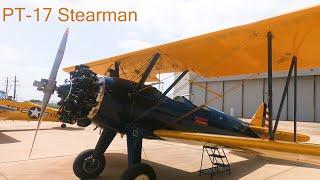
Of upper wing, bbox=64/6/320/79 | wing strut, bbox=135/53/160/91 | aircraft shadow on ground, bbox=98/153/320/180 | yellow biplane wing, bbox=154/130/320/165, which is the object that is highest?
upper wing, bbox=64/6/320/79

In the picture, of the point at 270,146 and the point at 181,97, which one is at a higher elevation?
the point at 181,97

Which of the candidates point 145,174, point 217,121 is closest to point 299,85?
point 217,121

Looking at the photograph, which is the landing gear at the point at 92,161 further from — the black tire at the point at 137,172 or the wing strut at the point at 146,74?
the black tire at the point at 137,172

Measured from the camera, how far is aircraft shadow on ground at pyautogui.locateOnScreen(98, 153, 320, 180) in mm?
7041

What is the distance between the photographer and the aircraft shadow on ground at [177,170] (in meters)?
7.04

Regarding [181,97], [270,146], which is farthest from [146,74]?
[270,146]

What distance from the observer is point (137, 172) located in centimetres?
562

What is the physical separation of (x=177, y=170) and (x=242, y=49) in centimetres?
329

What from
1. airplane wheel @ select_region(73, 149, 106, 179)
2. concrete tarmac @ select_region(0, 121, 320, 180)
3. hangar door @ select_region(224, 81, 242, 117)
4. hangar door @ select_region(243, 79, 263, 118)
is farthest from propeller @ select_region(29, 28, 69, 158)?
hangar door @ select_region(224, 81, 242, 117)

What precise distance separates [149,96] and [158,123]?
1.97ft

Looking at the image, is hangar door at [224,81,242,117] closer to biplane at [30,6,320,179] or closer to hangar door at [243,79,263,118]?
hangar door at [243,79,263,118]

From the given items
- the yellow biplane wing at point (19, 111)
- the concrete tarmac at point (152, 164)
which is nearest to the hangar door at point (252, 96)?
the yellow biplane wing at point (19, 111)

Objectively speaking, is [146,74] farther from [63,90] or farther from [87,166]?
[87,166]

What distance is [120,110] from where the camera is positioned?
20.2ft
